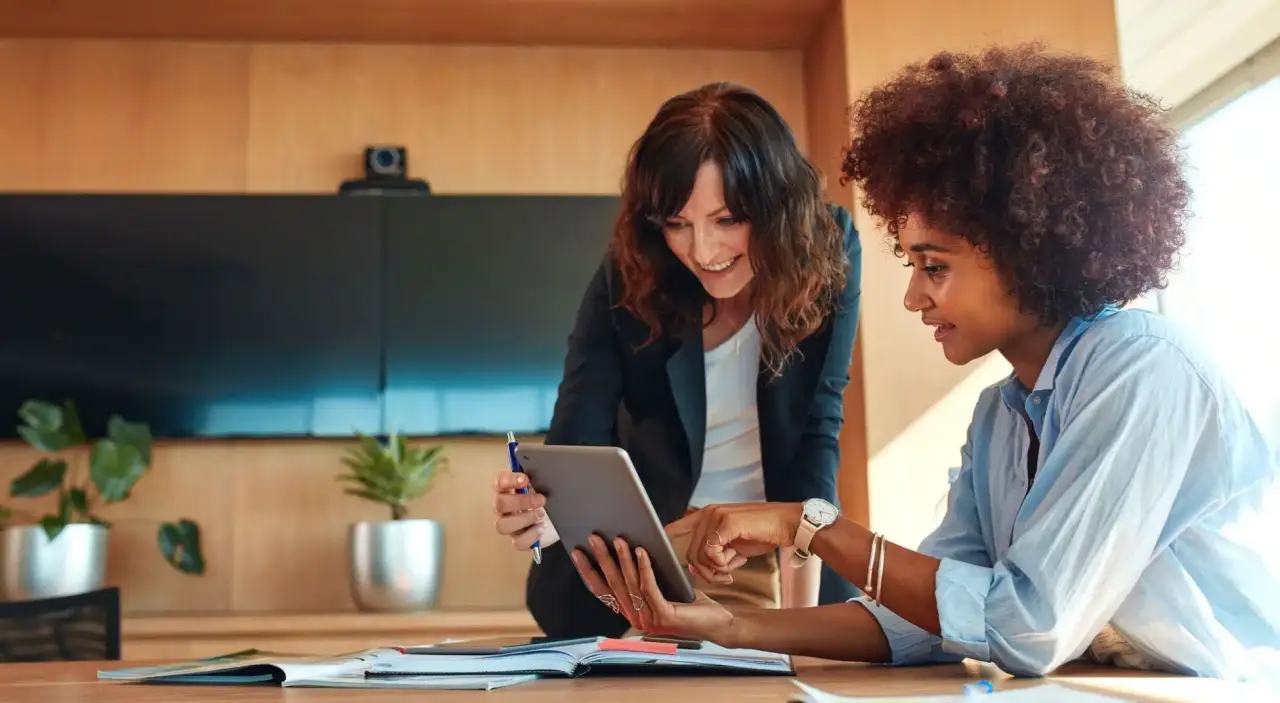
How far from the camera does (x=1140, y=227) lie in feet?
3.84

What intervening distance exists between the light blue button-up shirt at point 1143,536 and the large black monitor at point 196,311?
2662 mm

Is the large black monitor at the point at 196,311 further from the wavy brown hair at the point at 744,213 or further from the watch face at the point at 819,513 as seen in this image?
the watch face at the point at 819,513

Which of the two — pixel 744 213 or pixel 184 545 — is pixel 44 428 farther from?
pixel 744 213

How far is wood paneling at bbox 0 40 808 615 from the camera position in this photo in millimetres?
3506

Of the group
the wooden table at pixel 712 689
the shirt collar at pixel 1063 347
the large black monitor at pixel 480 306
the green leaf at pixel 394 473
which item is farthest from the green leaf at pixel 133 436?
the shirt collar at pixel 1063 347

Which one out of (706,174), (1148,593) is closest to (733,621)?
(1148,593)

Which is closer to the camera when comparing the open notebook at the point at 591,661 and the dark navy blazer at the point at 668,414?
the open notebook at the point at 591,661

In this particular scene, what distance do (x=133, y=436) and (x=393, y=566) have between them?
78 cm

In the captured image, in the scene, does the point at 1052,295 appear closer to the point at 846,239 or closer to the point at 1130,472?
the point at 1130,472

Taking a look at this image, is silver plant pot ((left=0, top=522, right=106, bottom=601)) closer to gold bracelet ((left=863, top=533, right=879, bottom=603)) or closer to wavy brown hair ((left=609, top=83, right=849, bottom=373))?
wavy brown hair ((left=609, top=83, right=849, bottom=373))

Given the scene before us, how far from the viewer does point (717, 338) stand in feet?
6.07

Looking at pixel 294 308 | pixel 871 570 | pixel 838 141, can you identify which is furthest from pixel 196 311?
pixel 871 570

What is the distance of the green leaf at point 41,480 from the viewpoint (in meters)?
3.14

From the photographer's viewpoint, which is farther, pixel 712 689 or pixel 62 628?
pixel 62 628
